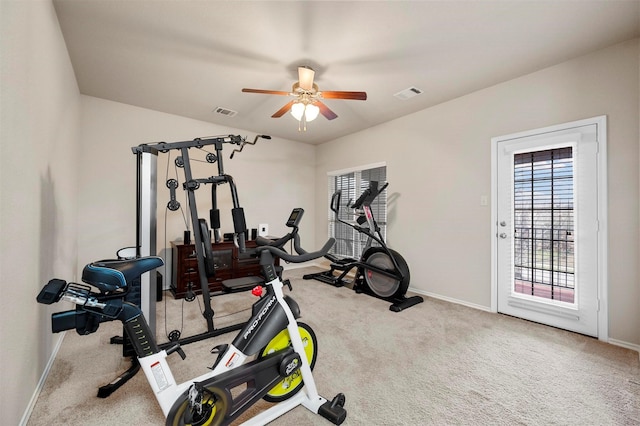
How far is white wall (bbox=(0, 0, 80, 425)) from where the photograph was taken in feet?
4.03

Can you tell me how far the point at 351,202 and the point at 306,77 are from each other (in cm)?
235

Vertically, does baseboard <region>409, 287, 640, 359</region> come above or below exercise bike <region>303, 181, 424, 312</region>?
below

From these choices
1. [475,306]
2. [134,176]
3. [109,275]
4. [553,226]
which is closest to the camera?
[109,275]

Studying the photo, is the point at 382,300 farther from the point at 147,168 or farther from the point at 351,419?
the point at 147,168

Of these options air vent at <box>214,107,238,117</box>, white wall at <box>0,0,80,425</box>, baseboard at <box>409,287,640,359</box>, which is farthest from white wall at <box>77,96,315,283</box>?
baseboard at <box>409,287,640,359</box>

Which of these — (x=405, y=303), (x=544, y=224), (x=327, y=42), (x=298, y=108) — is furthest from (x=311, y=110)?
(x=544, y=224)

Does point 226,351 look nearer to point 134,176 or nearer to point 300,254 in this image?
point 300,254

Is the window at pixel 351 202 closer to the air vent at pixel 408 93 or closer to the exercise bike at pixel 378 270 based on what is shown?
the exercise bike at pixel 378 270

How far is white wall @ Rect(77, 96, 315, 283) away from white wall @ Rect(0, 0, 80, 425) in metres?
1.00

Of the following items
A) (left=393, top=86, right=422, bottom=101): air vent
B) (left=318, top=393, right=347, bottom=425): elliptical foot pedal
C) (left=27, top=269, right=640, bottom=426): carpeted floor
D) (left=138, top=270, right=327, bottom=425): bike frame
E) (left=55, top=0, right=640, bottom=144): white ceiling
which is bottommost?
(left=27, top=269, right=640, bottom=426): carpeted floor

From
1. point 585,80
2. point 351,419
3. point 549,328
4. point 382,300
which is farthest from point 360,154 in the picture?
point 351,419

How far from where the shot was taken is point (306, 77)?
8.45 ft

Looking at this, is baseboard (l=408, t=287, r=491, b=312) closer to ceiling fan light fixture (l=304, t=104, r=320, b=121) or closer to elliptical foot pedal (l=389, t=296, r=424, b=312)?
elliptical foot pedal (l=389, t=296, r=424, b=312)

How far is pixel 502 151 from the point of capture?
3.10 metres
